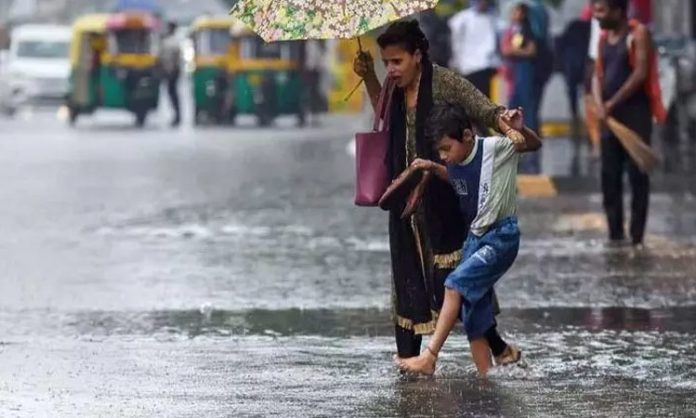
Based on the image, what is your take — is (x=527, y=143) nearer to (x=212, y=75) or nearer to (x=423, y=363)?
(x=423, y=363)

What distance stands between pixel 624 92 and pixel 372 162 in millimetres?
4965

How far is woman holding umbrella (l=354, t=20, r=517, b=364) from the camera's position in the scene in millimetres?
8570

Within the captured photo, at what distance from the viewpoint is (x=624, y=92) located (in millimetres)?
13344

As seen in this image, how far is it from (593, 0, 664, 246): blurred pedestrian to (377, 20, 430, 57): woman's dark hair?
471 centimetres

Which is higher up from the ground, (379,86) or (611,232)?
(379,86)

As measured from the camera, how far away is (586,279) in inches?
483

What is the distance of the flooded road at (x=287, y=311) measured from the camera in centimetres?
820

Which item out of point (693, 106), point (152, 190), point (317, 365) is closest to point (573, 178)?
point (152, 190)

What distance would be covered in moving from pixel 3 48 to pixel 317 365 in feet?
141

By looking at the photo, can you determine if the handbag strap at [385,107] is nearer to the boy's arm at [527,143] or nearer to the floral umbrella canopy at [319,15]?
the floral umbrella canopy at [319,15]

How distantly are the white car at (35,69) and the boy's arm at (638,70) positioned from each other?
106 feet

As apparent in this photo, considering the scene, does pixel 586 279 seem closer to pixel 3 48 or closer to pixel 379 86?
pixel 379 86

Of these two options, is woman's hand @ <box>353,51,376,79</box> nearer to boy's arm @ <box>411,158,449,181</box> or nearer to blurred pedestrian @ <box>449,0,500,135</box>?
boy's arm @ <box>411,158,449,181</box>

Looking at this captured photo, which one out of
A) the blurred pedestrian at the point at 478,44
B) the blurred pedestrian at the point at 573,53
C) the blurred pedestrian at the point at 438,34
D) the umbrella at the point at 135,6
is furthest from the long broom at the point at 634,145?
the umbrella at the point at 135,6
